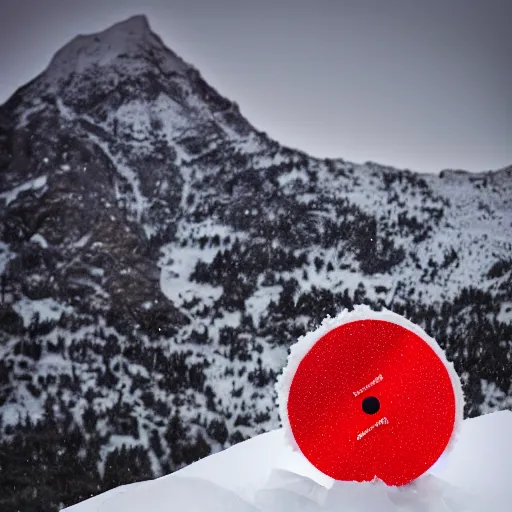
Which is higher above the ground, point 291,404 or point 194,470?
point 291,404

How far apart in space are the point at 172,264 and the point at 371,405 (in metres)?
29.9

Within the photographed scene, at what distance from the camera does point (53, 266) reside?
1110 inches

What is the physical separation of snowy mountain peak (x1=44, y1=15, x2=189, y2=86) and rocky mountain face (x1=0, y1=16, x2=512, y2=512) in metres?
0.18

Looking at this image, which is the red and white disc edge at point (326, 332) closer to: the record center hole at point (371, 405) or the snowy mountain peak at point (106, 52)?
the record center hole at point (371, 405)

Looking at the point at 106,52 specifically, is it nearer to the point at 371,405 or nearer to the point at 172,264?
the point at 172,264

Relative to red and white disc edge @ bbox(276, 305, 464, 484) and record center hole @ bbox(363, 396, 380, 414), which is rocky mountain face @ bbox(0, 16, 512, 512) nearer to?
red and white disc edge @ bbox(276, 305, 464, 484)

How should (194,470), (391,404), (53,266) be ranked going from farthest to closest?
(53,266) → (194,470) → (391,404)

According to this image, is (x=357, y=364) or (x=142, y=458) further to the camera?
(x=142, y=458)

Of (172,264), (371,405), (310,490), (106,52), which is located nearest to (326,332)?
(371,405)

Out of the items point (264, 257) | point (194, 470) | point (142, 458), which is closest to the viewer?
point (194, 470)

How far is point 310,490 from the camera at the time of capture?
177 cm

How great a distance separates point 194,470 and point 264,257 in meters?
28.4

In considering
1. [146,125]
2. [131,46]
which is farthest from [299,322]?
[131,46]

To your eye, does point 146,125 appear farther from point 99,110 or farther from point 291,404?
point 291,404
